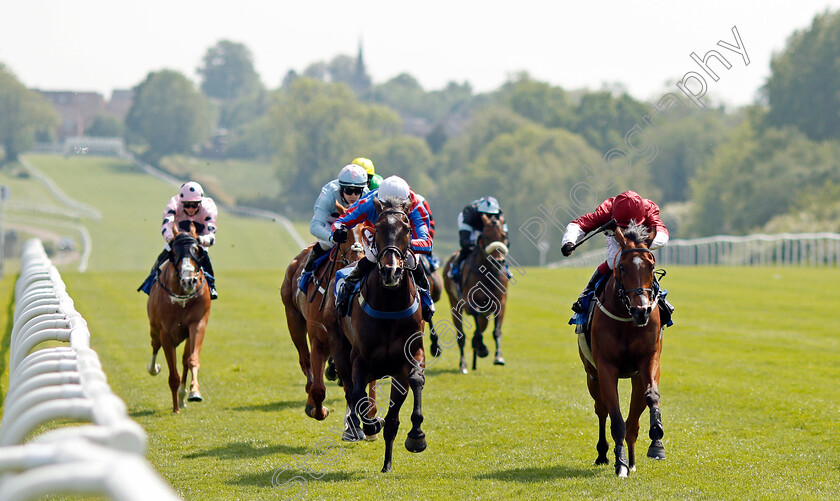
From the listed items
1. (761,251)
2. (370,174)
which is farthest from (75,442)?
(761,251)

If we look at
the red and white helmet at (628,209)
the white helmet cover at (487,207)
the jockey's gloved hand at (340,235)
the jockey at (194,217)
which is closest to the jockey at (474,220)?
the white helmet cover at (487,207)

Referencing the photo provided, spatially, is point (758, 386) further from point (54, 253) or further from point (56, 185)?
point (56, 185)

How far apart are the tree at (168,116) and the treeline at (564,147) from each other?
0.55 ft

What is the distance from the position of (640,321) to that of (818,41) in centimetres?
6236

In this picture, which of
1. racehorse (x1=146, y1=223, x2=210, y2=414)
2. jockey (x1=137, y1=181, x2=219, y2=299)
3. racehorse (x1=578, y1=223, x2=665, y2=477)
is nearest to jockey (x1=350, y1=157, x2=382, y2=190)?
jockey (x1=137, y1=181, x2=219, y2=299)

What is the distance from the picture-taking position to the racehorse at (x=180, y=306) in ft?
34.5

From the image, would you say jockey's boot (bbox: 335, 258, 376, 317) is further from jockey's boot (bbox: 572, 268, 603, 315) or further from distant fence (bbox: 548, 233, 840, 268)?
distant fence (bbox: 548, 233, 840, 268)

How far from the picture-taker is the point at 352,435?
8.57 m

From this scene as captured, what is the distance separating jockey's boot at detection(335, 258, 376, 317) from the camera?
787 cm

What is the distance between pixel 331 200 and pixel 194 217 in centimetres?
224

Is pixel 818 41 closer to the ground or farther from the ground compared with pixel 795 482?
farther from the ground

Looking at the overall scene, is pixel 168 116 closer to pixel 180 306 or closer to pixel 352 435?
pixel 180 306

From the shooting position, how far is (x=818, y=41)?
6384 cm

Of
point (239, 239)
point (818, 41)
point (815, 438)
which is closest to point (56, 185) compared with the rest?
point (239, 239)
